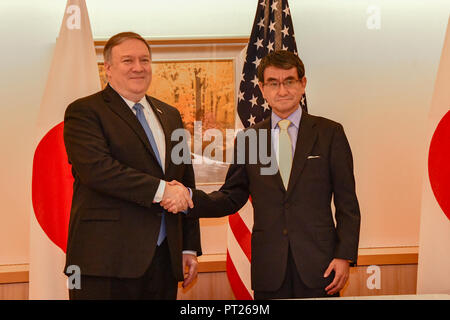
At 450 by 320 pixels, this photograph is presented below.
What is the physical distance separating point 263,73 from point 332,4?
1.84m

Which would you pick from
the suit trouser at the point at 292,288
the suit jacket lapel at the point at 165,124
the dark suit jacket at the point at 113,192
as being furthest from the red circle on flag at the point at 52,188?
the suit trouser at the point at 292,288

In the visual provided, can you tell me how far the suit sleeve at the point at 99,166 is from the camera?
2.29 meters

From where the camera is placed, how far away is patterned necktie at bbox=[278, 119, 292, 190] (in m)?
2.54

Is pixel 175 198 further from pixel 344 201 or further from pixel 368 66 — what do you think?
pixel 368 66

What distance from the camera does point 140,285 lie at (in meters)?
2.37

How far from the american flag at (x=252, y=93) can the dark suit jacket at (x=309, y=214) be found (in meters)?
1.02

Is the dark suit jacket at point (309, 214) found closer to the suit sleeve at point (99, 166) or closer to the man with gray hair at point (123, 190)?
the man with gray hair at point (123, 190)

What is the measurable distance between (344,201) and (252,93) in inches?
52.7

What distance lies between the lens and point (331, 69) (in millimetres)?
4133

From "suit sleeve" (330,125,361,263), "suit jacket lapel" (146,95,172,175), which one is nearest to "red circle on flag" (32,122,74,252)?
"suit jacket lapel" (146,95,172,175)

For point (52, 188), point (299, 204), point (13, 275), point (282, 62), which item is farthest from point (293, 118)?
point (13, 275)

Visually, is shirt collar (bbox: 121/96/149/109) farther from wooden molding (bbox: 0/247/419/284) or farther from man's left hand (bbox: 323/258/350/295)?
wooden molding (bbox: 0/247/419/284)
